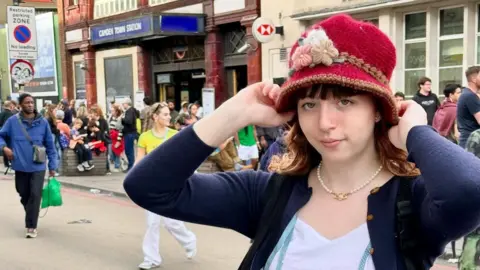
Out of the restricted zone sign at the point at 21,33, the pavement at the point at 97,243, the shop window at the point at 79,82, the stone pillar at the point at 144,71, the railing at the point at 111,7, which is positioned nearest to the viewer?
the pavement at the point at 97,243

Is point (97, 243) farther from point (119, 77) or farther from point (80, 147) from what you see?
point (119, 77)

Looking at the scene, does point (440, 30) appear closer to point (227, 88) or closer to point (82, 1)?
point (227, 88)

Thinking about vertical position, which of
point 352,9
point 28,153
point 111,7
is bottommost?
point 28,153

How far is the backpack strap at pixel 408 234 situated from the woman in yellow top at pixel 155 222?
4499mm

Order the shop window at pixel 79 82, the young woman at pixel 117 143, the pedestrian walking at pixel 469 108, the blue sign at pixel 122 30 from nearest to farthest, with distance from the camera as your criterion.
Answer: the pedestrian walking at pixel 469 108 → the young woman at pixel 117 143 → the blue sign at pixel 122 30 → the shop window at pixel 79 82

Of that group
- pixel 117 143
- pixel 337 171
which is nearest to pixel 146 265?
pixel 337 171

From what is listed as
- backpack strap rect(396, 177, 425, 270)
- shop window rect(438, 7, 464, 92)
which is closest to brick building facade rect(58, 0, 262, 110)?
shop window rect(438, 7, 464, 92)

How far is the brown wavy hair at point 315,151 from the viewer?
1.62 meters

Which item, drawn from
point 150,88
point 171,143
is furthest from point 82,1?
point 171,143

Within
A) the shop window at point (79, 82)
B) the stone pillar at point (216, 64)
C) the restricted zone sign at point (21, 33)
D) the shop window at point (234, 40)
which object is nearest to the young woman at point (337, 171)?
the restricted zone sign at point (21, 33)

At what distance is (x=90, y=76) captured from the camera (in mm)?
24422

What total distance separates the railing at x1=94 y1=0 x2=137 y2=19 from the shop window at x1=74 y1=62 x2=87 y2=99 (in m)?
2.83

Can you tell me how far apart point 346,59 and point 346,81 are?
7 centimetres

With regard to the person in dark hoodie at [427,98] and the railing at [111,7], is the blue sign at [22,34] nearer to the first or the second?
the railing at [111,7]
